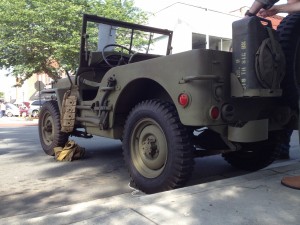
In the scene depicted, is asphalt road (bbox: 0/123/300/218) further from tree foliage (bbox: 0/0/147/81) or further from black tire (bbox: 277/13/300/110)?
tree foliage (bbox: 0/0/147/81)

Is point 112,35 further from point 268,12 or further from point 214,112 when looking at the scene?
point 214,112

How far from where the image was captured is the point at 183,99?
341 cm

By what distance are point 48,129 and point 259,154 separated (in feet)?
12.6

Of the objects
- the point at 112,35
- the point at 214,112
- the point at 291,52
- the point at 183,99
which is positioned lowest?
the point at 214,112

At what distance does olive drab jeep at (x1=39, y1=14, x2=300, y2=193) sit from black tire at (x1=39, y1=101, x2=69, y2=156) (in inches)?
53.2

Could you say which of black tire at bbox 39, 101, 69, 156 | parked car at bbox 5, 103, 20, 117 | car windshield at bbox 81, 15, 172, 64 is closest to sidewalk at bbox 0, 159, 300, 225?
black tire at bbox 39, 101, 69, 156

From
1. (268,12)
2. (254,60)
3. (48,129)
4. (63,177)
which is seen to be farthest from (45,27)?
(254,60)

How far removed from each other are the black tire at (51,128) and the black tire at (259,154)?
287 cm

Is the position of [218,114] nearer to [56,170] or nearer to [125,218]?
[125,218]

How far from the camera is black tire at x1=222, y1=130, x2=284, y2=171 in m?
4.29

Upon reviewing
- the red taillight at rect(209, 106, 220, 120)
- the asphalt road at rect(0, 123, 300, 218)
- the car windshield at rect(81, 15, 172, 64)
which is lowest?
the asphalt road at rect(0, 123, 300, 218)

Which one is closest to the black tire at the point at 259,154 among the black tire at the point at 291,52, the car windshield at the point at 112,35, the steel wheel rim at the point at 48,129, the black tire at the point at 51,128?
the black tire at the point at 291,52

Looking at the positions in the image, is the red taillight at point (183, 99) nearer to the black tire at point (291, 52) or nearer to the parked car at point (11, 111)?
the black tire at point (291, 52)

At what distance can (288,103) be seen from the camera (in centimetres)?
374
